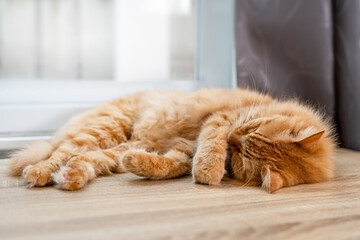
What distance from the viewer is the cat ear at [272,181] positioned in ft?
3.49

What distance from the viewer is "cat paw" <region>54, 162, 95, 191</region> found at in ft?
3.45

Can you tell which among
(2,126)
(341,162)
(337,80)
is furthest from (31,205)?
(337,80)

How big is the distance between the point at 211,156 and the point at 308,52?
891 mm

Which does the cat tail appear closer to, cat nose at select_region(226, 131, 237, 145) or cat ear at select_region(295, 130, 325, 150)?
cat nose at select_region(226, 131, 237, 145)

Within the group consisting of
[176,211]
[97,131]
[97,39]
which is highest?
[97,39]

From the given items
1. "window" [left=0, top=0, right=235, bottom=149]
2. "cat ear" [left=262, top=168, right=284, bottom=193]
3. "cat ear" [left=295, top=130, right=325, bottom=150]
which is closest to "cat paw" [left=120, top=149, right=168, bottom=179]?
"cat ear" [left=262, top=168, right=284, bottom=193]

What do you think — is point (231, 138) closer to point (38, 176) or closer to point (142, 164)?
point (142, 164)

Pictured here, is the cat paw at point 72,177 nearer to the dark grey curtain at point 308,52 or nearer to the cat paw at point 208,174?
the cat paw at point 208,174

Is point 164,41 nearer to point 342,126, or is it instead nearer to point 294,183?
point 342,126

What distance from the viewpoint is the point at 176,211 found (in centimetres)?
89

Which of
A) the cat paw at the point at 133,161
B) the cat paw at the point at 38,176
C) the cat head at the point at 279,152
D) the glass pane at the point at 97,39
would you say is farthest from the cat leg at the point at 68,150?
the glass pane at the point at 97,39

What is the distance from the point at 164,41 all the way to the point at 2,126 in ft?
3.69

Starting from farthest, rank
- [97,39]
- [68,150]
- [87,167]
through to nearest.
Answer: [97,39], [68,150], [87,167]

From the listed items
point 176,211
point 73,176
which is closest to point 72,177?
point 73,176
